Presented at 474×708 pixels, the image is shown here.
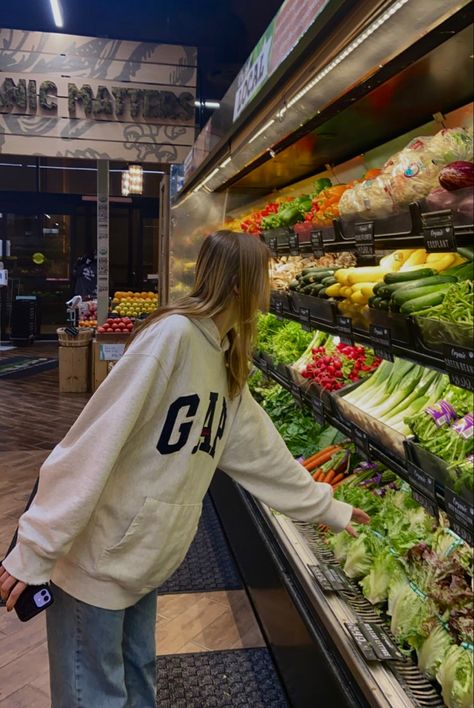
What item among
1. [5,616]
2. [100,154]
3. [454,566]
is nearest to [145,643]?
[454,566]

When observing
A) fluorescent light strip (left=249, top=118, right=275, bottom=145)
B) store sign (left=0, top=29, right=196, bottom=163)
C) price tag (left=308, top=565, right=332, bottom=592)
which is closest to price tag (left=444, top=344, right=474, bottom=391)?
price tag (left=308, top=565, right=332, bottom=592)

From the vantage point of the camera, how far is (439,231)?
1.71 meters

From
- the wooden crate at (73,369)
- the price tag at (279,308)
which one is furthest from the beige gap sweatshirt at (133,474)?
the wooden crate at (73,369)

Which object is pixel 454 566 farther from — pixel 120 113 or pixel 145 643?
pixel 120 113

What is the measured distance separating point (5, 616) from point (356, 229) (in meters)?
2.41

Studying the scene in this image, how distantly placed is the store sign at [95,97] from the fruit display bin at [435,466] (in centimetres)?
591

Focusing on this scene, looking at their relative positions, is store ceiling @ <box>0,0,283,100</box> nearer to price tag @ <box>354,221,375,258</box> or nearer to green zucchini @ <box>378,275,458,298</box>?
price tag @ <box>354,221,375,258</box>

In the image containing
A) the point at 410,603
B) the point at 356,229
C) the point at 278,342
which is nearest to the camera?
the point at 410,603

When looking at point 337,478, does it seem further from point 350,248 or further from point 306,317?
point 350,248

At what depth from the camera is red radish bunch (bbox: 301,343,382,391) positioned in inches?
119

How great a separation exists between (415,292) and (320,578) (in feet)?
3.55

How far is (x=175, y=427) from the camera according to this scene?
168 centimetres

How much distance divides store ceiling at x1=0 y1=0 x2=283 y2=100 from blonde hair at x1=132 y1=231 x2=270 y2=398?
7454 millimetres

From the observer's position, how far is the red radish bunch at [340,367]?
9.93ft
